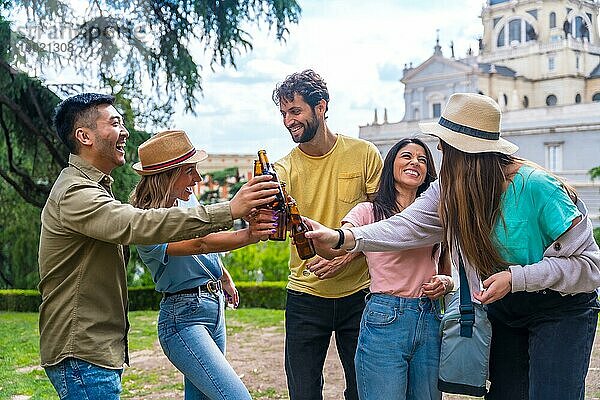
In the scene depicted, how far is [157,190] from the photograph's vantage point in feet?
12.3

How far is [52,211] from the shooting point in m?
3.05


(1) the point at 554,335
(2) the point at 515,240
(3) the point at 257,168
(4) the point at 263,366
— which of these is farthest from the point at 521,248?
(4) the point at 263,366

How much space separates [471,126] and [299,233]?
0.76 meters

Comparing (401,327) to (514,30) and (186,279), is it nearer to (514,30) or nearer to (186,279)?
(186,279)

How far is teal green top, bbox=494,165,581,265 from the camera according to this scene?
123 inches

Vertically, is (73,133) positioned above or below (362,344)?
above

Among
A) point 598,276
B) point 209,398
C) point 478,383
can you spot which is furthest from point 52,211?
point 598,276

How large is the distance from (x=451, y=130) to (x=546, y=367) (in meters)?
0.92

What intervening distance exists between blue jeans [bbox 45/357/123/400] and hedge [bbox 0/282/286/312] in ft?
36.5

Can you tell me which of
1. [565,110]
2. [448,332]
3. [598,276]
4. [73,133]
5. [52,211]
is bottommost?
[448,332]

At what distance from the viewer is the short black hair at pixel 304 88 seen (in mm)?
4168

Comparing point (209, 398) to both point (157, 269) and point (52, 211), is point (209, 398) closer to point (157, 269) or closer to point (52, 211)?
point (157, 269)

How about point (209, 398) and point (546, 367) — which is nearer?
point (546, 367)

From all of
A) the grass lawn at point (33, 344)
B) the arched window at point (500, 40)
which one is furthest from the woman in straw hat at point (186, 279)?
the arched window at point (500, 40)
